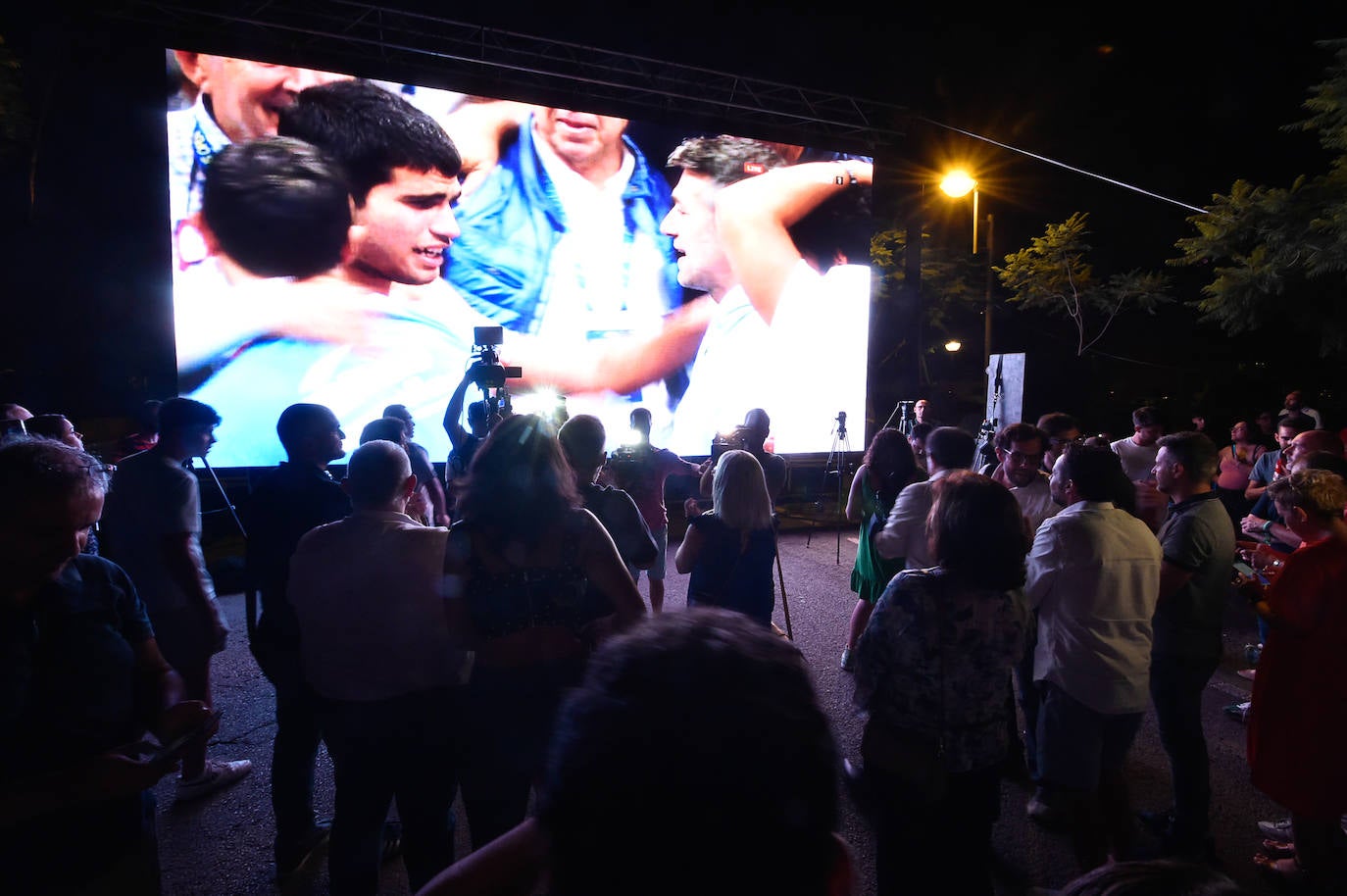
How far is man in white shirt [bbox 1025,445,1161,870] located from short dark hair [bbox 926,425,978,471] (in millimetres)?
795

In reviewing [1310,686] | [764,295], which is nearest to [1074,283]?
[764,295]

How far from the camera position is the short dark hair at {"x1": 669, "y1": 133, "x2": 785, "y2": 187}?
9.11 m

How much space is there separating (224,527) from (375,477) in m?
6.79

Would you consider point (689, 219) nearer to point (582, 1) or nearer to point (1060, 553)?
point (582, 1)

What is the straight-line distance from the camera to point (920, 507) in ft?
10.5

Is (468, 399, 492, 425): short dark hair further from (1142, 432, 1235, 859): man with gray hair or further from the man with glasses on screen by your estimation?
the man with glasses on screen

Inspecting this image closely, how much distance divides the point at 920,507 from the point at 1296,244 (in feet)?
38.7

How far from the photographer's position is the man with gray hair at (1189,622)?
2521 mm

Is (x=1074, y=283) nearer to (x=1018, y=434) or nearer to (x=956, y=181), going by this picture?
(x=956, y=181)

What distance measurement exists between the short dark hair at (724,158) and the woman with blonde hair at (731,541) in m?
7.07

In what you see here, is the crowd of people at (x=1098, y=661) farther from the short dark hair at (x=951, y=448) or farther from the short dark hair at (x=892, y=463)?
the short dark hair at (x=892, y=463)

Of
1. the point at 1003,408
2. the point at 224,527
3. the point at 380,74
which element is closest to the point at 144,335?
the point at 224,527

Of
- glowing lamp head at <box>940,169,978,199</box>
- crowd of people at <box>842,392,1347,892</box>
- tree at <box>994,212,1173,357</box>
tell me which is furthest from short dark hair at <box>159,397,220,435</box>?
tree at <box>994,212,1173,357</box>

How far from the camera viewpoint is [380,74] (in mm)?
7434
